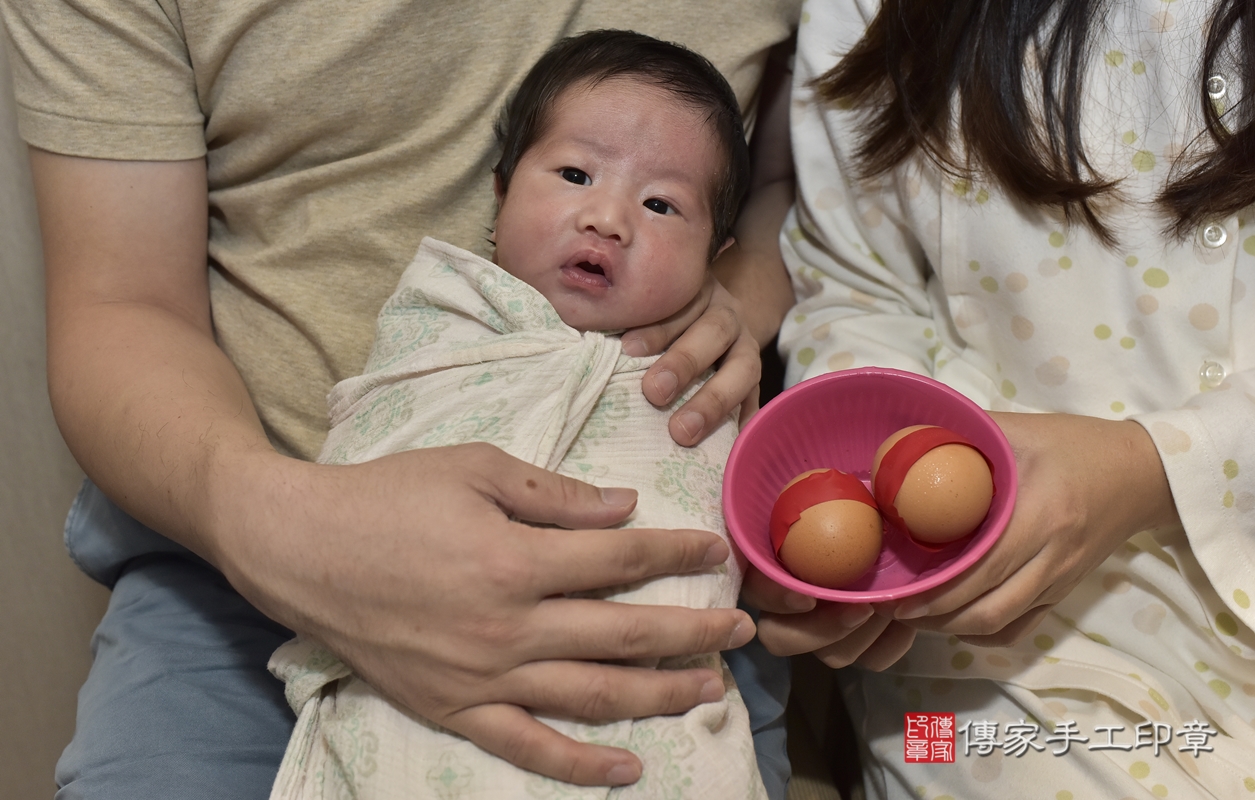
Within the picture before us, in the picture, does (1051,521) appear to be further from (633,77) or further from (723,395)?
(633,77)

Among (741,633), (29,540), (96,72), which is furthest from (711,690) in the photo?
(29,540)

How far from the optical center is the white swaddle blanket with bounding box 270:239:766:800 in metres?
0.82

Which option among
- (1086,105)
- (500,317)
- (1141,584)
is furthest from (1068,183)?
(500,317)

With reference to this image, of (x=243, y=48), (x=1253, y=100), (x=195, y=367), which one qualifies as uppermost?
(x=1253, y=100)

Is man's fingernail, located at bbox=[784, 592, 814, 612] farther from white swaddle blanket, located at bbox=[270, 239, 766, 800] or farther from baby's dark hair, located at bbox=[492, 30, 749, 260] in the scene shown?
baby's dark hair, located at bbox=[492, 30, 749, 260]

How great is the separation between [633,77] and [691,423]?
0.44m

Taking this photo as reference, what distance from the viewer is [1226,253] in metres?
0.99

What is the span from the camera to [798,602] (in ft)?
3.04

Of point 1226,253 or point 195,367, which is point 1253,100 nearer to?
point 1226,253

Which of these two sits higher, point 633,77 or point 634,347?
point 633,77

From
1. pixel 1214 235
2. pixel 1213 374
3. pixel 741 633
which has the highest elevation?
pixel 1214 235

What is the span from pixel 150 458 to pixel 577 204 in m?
0.53

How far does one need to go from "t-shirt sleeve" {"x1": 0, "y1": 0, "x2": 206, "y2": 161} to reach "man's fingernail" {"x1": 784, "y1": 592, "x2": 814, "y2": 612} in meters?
0.89

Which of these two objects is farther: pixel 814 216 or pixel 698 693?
pixel 814 216
